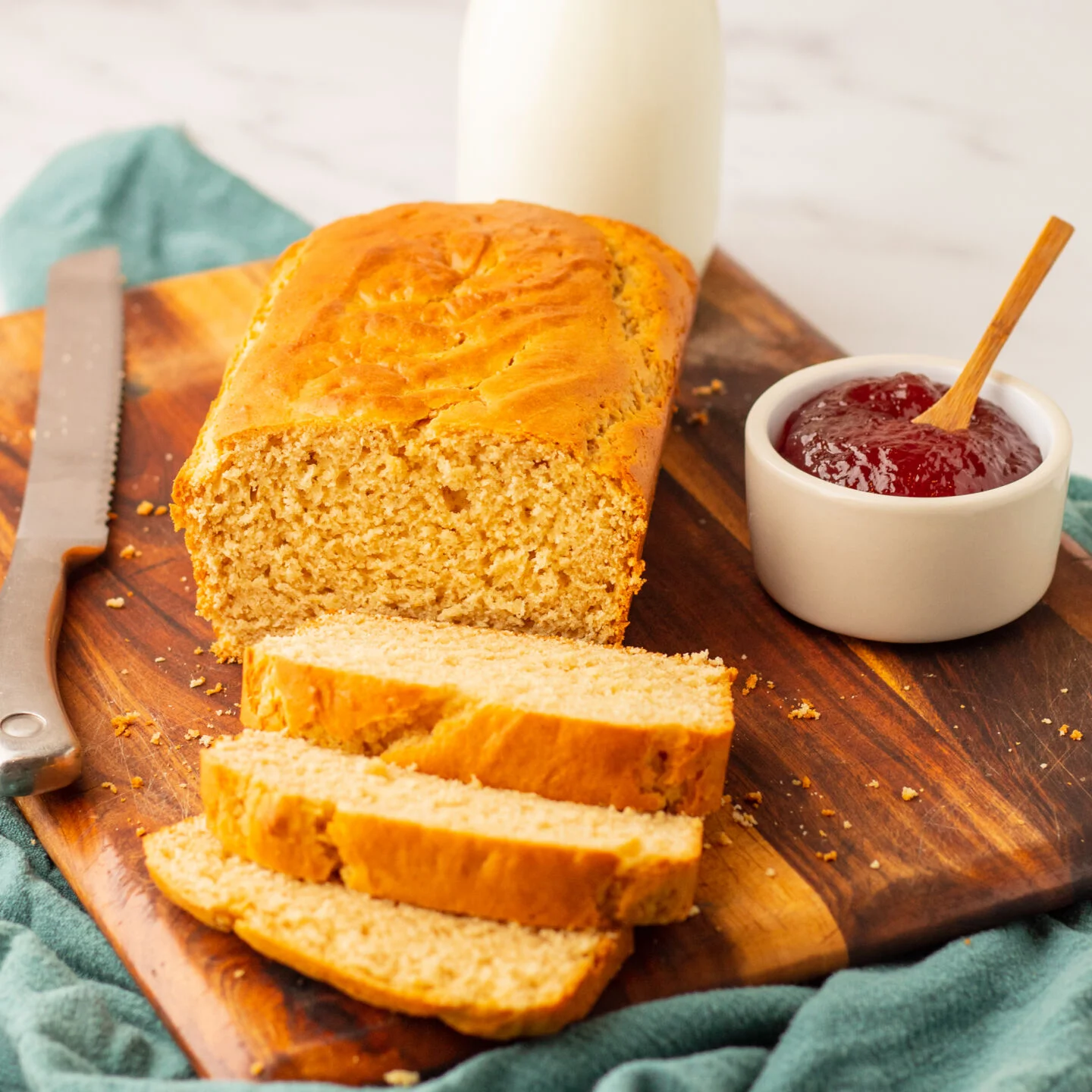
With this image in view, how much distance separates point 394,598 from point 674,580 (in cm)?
89

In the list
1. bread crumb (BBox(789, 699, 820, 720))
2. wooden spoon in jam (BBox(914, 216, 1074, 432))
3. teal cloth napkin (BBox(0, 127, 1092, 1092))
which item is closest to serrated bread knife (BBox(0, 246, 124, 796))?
teal cloth napkin (BBox(0, 127, 1092, 1092))

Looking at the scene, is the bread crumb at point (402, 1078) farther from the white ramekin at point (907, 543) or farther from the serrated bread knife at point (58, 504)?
the white ramekin at point (907, 543)

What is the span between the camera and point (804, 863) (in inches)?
136

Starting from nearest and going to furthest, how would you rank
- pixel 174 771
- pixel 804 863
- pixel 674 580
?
pixel 804 863 < pixel 174 771 < pixel 674 580

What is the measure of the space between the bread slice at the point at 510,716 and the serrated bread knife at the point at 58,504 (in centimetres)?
52

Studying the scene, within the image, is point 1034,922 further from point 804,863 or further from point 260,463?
point 260,463

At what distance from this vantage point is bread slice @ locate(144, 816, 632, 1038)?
2.93 meters

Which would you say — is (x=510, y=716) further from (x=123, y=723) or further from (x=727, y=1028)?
(x=123, y=723)

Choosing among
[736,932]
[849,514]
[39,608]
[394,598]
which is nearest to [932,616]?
[849,514]

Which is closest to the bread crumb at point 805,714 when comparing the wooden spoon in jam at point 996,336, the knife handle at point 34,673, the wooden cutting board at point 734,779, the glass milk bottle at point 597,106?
the wooden cutting board at point 734,779

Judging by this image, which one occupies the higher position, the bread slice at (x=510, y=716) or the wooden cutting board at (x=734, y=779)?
the bread slice at (x=510, y=716)

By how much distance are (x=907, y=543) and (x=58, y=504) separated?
8.37 feet

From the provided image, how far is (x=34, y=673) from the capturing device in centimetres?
379

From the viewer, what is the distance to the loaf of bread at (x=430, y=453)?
3.77m
